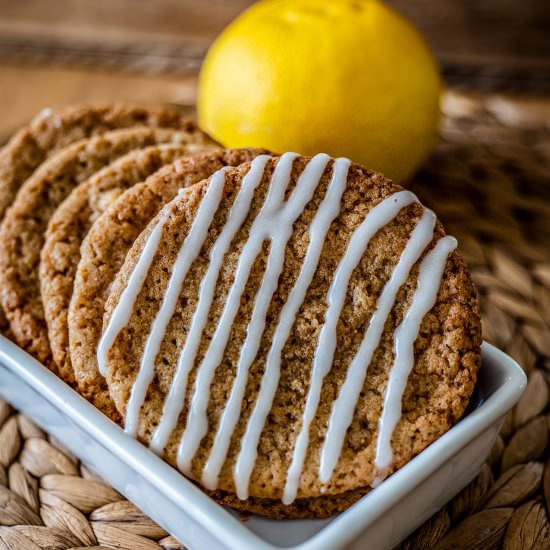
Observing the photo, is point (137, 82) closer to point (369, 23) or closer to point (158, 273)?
point (369, 23)

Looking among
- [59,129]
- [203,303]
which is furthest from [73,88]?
[203,303]

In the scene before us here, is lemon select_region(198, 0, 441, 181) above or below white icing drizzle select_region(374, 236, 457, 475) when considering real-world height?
above

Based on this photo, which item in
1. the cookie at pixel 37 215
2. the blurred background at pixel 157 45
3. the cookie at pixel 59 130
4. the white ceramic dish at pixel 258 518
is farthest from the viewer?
the blurred background at pixel 157 45

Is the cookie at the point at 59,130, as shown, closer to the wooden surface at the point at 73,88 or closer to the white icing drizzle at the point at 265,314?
the white icing drizzle at the point at 265,314

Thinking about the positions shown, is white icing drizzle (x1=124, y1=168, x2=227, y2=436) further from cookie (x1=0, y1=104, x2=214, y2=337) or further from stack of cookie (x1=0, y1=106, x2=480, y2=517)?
cookie (x1=0, y1=104, x2=214, y2=337)

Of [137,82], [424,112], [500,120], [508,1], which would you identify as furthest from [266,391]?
[508,1]

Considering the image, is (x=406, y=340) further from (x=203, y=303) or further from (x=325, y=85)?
(x=325, y=85)

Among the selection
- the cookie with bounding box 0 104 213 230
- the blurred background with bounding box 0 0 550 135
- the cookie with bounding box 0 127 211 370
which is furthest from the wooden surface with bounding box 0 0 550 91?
the cookie with bounding box 0 127 211 370

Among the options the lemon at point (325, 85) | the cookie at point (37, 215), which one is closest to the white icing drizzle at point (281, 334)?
the cookie at point (37, 215)
